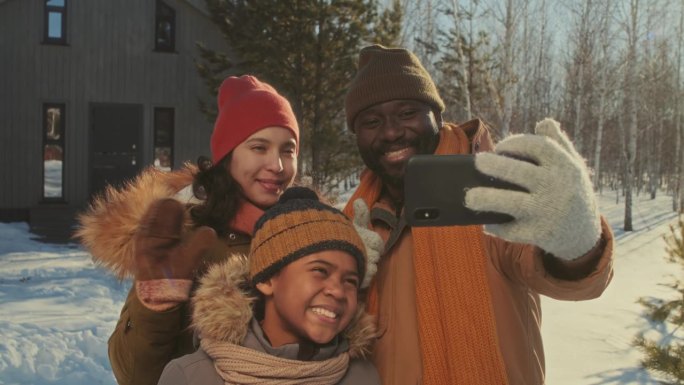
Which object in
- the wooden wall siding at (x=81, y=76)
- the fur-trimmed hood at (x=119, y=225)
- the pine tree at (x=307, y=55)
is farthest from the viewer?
the wooden wall siding at (x=81, y=76)

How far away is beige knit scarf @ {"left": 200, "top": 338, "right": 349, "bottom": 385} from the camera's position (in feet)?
5.90

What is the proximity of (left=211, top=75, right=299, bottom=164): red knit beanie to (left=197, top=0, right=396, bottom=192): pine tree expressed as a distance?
909cm

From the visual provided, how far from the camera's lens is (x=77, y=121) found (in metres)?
13.7

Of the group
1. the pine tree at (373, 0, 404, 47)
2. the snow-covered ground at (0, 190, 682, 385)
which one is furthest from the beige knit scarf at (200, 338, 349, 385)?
the pine tree at (373, 0, 404, 47)

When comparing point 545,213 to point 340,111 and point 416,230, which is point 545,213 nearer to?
point 416,230

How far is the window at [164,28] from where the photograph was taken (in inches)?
553

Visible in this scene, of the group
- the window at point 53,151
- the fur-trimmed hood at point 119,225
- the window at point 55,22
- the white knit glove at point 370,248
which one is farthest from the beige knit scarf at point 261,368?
the window at point 55,22

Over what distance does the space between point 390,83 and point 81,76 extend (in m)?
13.2

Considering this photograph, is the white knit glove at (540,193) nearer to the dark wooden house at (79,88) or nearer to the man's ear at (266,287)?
the man's ear at (266,287)

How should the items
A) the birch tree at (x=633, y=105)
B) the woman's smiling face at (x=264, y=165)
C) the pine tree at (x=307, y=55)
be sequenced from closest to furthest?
the woman's smiling face at (x=264, y=165) → the pine tree at (x=307, y=55) → the birch tree at (x=633, y=105)

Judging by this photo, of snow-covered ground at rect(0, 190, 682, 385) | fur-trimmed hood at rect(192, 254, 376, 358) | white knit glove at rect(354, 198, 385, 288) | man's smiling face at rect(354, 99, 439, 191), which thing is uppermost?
man's smiling face at rect(354, 99, 439, 191)

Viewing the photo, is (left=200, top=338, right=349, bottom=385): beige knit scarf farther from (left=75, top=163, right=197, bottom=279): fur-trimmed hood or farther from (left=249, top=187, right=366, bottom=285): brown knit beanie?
(left=75, top=163, right=197, bottom=279): fur-trimmed hood

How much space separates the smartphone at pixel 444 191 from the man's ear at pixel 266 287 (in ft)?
2.56

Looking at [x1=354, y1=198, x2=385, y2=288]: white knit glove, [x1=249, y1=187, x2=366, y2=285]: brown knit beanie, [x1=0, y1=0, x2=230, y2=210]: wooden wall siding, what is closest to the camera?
[x1=249, y1=187, x2=366, y2=285]: brown knit beanie
